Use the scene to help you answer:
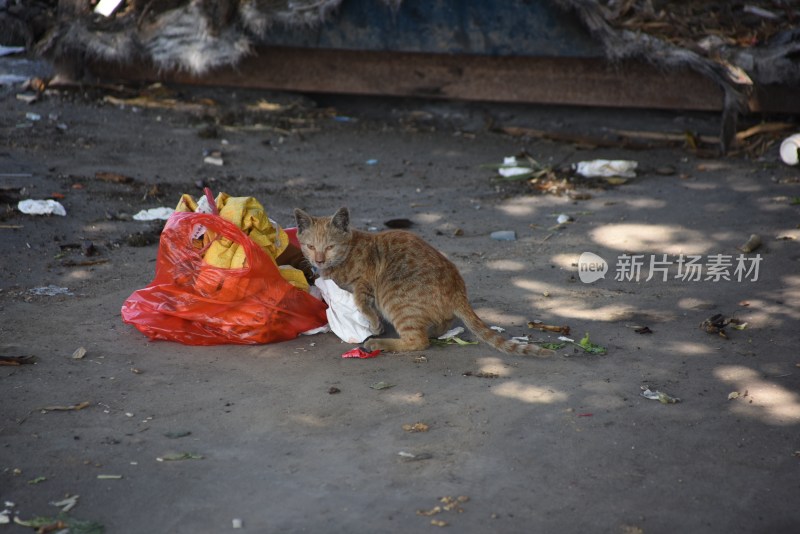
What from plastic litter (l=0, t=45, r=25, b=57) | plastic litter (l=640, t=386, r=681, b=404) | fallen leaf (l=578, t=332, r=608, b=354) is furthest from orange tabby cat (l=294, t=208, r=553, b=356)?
plastic litter (l=0, t=45, r=25, b=57)

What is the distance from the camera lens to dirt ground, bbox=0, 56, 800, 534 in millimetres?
3244

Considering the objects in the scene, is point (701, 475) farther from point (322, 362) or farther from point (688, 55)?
point (688, 55)

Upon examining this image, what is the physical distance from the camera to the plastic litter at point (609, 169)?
26.5 ft

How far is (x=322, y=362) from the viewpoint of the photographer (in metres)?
4.54

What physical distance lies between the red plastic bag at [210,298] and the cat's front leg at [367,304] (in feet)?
1.18

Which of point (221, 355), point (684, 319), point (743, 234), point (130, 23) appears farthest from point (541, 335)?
point (130, 23)

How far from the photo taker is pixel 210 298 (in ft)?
15.0

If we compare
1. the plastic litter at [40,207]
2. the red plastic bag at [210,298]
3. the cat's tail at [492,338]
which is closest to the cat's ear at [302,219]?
the red plastic bag at [210,298]

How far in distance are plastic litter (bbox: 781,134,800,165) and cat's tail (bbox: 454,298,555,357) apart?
4.88 m

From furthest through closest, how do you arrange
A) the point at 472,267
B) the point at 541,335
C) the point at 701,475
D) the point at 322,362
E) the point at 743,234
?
the point at 743,234 < the point at 472,267 < the point at 541,335 < the point at 322,362 < the point at 701,475

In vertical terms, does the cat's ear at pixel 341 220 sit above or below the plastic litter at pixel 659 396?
above

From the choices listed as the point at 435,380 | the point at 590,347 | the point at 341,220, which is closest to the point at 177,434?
the point at 435,380

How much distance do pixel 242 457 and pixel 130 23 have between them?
22.8 ft

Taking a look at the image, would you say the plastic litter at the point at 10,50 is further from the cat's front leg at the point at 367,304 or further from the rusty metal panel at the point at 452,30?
the cat's front leg at the point at 367,304
